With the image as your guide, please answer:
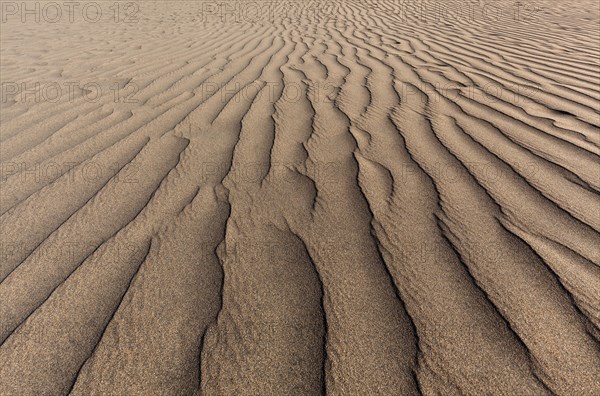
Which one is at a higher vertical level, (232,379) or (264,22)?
(264,22)

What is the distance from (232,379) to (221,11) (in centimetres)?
909

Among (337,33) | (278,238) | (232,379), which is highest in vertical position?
(337,33)

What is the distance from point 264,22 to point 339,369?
744 cm

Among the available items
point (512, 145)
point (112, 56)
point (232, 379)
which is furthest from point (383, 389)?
point (112, 56)

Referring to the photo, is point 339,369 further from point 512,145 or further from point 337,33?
point 337,33

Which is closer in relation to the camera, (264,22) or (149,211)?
(149,211)

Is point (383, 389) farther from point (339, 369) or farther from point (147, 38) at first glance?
point (147, 38)

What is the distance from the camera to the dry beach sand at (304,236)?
1.14 meters

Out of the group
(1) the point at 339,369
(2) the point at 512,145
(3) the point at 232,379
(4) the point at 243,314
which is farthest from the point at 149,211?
(2) the point at 512,145

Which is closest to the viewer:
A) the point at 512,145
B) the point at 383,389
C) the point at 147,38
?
the point at 383,389

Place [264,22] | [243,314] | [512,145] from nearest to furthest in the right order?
[243,314], [512,145], [264,22]

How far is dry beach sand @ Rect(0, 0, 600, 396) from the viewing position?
1.14m

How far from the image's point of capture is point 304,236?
5.38 feet

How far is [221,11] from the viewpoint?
8.83 m
